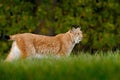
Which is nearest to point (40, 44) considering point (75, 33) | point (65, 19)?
point (75, 33)

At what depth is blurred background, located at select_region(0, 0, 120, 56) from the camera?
18266 mm

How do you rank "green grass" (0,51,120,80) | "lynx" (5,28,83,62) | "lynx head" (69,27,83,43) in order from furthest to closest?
1. "lynx head" (69,27,83,43)
2. "lynx" (5,28,83,62)
3. "green grass" (0,51,120,80)

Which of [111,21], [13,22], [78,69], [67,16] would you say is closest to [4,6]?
[13,22]

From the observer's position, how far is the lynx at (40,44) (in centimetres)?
1473

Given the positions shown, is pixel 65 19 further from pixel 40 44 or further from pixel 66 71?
pixel 66 71

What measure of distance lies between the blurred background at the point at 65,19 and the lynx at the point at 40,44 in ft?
9.18

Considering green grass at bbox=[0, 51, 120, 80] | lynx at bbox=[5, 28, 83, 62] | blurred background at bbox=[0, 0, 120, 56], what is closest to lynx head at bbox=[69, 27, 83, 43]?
lynx at bbox=[5, 28, 83, 62]

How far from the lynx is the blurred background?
9.18 ft

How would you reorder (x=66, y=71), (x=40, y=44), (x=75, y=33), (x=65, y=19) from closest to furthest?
1. (x=66, y=71)
2. (x=40, y=44)
3. (x=75, y=33)
4. (x=65, y=19)

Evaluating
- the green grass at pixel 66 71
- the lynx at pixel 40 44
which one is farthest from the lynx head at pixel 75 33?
the green grass at pixel 66 71

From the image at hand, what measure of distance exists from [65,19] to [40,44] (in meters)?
3.51

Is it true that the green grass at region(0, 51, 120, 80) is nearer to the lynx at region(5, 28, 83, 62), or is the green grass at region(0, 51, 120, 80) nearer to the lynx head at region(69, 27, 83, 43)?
the lynx at region(5, 28, 83, 62)

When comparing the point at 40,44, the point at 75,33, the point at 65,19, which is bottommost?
the point at 40,44

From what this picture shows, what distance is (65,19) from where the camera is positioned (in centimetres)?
1827
